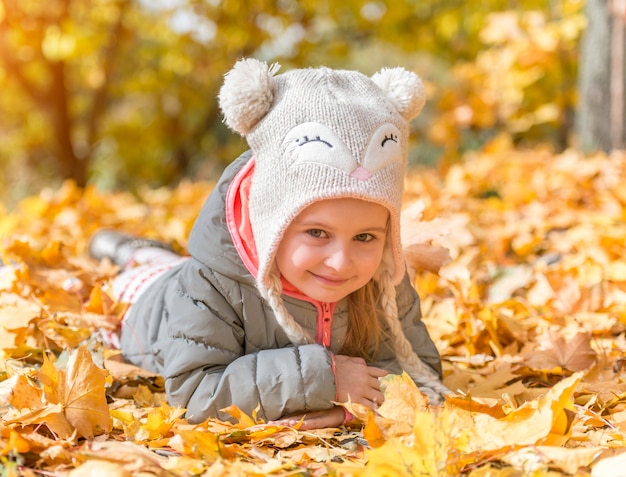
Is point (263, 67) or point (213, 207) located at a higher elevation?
point (263, 67)

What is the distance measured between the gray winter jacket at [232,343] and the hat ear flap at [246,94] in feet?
0.71

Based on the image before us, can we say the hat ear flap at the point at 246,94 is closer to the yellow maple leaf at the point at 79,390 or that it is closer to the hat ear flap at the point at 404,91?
the hat ear flap at the point at 404,91

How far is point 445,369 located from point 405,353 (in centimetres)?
25

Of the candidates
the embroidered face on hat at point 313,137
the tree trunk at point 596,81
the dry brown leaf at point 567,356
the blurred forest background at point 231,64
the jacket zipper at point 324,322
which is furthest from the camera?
the blurred forest background at point 231,64

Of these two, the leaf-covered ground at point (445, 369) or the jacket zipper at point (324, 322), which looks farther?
the jacket zipper at point (324, 322)

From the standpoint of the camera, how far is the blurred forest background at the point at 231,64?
588 cm

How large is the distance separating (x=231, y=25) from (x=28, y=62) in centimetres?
208

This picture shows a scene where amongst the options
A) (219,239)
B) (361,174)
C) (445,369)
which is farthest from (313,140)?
(445,369)

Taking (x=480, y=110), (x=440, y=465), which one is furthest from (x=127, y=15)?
(x=440, y=465)

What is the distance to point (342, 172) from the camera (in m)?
1.54

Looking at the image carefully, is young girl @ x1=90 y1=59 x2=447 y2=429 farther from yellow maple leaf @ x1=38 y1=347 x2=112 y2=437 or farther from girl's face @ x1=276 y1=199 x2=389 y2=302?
yellow maple leaf @ x1=38 y1=347 x2=112 y2=437

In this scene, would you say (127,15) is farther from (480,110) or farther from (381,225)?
(381,225)

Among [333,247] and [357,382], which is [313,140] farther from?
[357,382]

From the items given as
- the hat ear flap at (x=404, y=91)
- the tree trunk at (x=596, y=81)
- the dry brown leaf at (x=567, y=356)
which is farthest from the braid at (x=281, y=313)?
the tree trunk at (x=596, y=81)
